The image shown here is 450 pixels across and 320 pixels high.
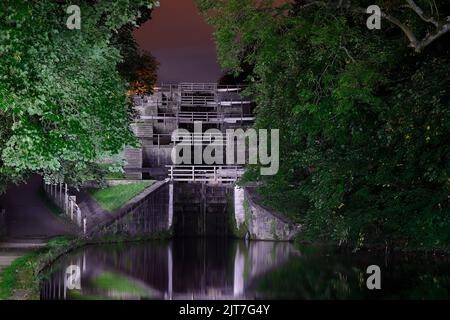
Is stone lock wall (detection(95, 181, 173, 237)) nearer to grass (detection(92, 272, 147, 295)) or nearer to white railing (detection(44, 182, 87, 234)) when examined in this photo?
white railing (detection(44, 182, 87, 234))

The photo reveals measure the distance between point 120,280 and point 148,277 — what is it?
5.03 ft

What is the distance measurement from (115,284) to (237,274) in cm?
564

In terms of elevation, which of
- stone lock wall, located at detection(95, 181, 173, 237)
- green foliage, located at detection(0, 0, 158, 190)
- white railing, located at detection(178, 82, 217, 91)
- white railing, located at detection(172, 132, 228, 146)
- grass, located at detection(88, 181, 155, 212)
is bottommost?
stone lock wall, located at detection(95, 181, 173, 237)

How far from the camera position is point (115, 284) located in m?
18.9

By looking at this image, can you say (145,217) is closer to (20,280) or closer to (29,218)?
(29,218)

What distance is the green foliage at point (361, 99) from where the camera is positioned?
13703 mm

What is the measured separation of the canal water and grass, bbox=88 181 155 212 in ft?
9.23

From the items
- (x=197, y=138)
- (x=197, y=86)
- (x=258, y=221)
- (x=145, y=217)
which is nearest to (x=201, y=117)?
(x=197, y=138)

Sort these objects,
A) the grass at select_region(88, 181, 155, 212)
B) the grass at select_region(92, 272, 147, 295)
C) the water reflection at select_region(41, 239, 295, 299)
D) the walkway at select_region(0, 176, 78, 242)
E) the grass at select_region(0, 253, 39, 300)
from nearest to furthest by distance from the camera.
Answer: the grass at select_region(0, 253, 39, 300) → the water reflection at select_region(41, 239, 295, 299) → the grass at select_region(92, 272, 147, 295) → the walkway at select_region(0, 176, 78, 242) → the grass at select_region(88, 181, 155, 212)

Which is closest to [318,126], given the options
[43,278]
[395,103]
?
[395,103]

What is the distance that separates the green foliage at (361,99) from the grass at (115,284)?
6.38 metres

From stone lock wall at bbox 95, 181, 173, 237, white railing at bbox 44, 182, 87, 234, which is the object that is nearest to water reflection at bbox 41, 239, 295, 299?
stone lock wall at bbox 95, 181, 173, 237

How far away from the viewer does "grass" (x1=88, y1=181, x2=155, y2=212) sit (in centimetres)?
3135

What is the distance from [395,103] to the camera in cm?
1449
